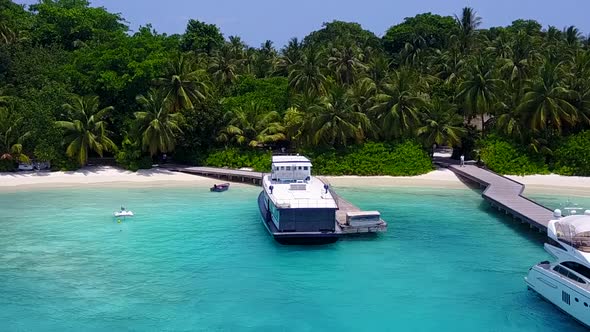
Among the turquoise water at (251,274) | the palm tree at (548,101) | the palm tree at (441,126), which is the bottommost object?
the turquoise water at (251,274)

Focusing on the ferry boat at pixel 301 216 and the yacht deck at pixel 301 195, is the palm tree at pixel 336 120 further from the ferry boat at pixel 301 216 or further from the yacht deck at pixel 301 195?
the ferry boat at pixel 301 216

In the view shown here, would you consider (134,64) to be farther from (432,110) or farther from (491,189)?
(491,189)

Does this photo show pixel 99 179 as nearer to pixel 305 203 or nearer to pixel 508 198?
pixel 305 203

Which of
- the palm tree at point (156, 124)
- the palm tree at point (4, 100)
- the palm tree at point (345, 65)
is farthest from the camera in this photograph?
the palm tree at point (345, 65)

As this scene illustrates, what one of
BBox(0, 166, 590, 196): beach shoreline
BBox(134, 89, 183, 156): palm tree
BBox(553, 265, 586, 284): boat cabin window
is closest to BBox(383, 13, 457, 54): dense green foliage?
BBox(0, 166, 590, 196): beach shoreline

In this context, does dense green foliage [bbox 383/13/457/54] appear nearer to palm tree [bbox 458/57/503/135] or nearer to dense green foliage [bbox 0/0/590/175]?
dense green foliage [bbox 0/0/590/175]

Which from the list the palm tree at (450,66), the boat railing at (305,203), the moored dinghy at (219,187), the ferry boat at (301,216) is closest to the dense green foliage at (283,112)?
the palm tree at (450,66)

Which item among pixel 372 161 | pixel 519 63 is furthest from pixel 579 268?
A: pixel 519 63
